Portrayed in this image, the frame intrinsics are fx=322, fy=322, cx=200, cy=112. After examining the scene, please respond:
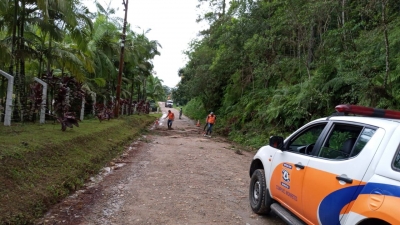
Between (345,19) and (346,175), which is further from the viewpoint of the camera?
(345,19)

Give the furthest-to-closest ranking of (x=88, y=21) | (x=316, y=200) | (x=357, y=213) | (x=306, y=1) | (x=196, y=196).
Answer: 1. (x=306, y=1)
2. (x=88, y=21)
3. (x=196, y=196)
4. (x=316, y=200)
5. (x=357, y=213)

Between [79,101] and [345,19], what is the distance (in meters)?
12.9

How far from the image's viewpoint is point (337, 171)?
3271 mm

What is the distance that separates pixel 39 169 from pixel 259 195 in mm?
3984

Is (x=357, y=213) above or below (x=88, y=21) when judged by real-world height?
below

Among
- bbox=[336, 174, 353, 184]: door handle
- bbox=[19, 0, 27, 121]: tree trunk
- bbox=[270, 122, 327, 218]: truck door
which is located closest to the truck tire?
bbox=[270, 122, 327, 218]: truck door

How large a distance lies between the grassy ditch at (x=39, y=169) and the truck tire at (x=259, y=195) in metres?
3.30

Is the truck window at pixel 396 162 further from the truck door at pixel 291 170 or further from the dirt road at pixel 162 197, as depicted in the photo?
the dirt road at pixel 162 197

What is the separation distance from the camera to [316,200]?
3.49m

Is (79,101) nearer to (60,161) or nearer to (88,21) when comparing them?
(88,21)

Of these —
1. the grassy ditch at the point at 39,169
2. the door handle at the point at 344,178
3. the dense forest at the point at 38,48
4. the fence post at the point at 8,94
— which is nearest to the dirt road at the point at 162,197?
the grassy ditch at the point at 39,169

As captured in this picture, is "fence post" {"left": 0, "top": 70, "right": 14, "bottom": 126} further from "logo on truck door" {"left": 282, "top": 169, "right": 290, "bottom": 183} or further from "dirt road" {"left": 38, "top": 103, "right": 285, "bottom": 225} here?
"logo on truck door" {"left": 282, "top": 169, "right": 290, "bottom": 183}

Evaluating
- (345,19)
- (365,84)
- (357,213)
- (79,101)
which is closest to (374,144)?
(357,213)

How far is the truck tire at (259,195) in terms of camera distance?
5016mm
